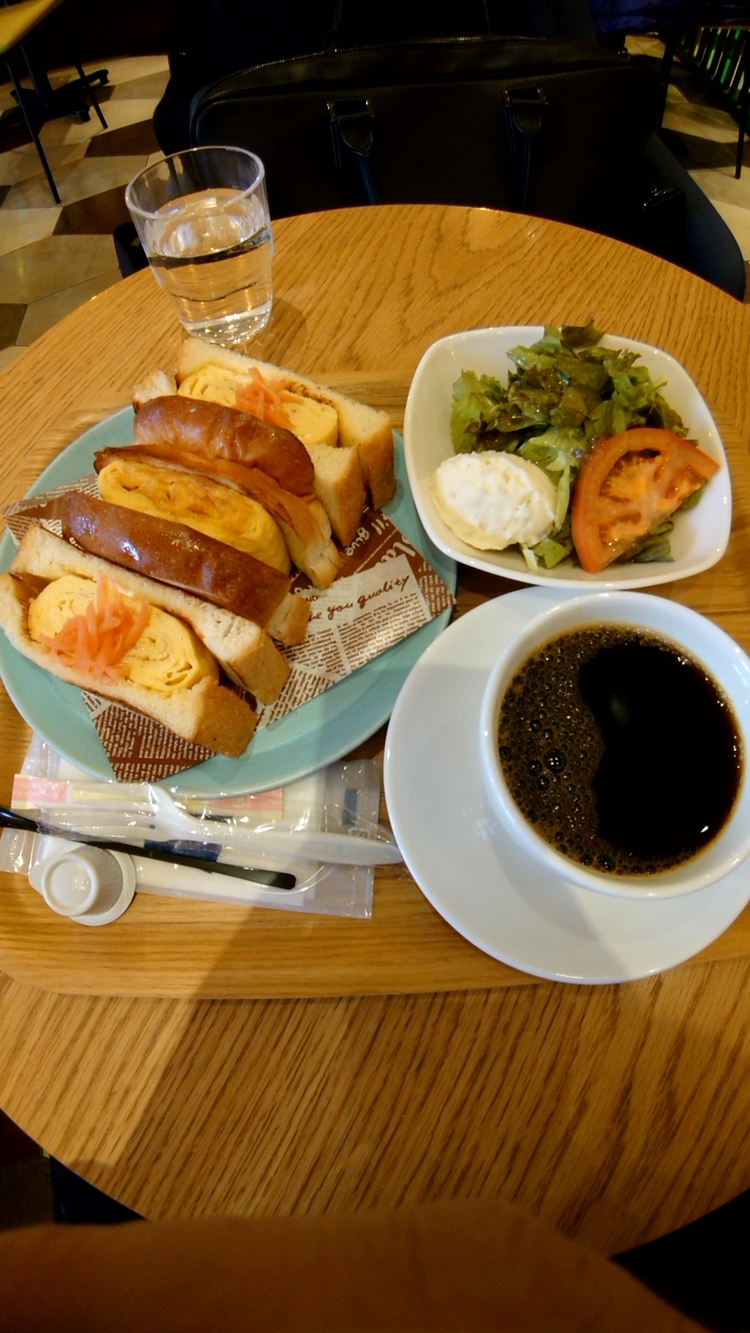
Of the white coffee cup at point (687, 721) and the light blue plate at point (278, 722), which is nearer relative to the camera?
the white coffee cup at point (687, 721)

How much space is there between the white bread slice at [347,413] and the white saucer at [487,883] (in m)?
0.39

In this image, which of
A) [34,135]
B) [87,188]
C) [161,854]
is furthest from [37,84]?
[161,854]

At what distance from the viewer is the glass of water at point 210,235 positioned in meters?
1.35

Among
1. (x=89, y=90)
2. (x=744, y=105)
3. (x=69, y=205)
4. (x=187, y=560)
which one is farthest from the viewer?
(x=89, y=90)

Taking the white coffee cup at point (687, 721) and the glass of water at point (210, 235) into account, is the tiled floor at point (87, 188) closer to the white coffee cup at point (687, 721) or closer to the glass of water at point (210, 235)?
the glass of water at point (210, 235)

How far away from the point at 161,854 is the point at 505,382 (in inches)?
37.4

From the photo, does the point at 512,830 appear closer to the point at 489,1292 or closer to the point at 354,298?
the point at 489,1292

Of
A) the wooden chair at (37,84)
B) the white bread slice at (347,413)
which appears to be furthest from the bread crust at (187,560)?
the wooden chair at (37,84)

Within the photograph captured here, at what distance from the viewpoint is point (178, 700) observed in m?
0.96

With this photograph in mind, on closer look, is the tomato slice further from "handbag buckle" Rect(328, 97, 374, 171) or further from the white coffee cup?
"handbag buckle" Rect(328, 97, 374, 171)

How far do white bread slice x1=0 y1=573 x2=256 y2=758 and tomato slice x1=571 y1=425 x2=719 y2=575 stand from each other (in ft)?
1.84

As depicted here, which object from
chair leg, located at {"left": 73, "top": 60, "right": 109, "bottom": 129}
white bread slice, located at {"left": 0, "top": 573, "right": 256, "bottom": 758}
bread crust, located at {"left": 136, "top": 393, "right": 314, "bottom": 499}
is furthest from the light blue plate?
chair leg, located at {"left": 73, "top": 60, "right": 109, "bottom": 129}

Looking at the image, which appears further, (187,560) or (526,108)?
(526,108)

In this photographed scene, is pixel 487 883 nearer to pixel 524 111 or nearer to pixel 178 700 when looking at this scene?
pixel 178 700
